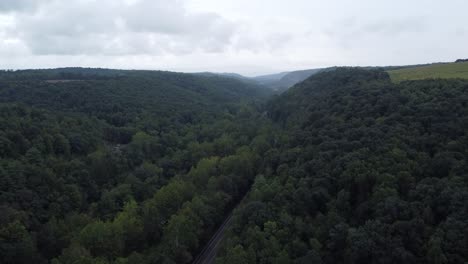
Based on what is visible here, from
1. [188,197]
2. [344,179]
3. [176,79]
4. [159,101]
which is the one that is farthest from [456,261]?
[176,79]

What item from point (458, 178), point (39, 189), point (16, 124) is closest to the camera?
point (458, 178)

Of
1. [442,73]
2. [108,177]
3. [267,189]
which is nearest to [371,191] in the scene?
[267,189]

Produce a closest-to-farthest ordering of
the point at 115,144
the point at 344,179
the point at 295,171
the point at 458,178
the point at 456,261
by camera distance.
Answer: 1. the point at 456,261
2. the point at 458,178
3. the point at 344,179
4. the point at 295,171
5. the point at 115,144

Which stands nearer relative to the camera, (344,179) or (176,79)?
(344,179)

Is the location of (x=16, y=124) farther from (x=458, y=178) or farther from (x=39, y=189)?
(x=458, y=178)

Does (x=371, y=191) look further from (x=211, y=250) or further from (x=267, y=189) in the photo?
(x=211, y=250)

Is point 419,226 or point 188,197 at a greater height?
point 419,226

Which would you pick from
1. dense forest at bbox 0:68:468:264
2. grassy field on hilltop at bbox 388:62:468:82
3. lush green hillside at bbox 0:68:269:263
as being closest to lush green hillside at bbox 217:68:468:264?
dense forest at bbox 0:68:468:264
